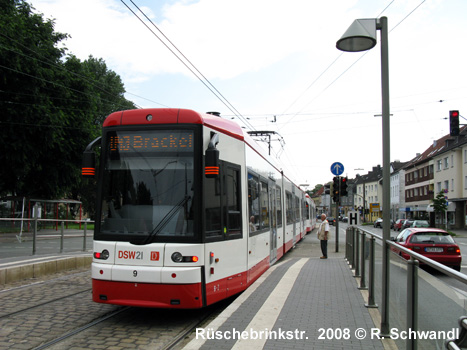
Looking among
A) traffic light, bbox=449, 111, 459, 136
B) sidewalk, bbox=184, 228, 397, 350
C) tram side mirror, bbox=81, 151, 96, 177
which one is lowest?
sidewalk, bbox=184, 228, 397, 350

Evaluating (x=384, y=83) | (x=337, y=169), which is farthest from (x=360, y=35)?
(x=337, y=169)

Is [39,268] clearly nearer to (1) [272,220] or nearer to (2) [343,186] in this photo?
(1) [272,220]

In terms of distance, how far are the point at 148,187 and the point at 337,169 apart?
13.4 meters

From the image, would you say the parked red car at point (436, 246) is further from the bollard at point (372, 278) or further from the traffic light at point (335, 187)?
the bollard at point (372, 278)

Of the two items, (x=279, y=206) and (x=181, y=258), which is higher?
(x=279, y=206)

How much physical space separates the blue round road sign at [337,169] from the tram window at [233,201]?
1161 centimetres

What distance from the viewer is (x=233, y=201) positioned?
7.55 meters

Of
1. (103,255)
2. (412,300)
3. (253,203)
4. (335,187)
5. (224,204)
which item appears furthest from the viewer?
(335,187)

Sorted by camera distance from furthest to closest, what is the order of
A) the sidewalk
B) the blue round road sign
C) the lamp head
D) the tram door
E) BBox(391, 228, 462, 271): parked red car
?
the blue round road sign
BBox(391, 228, 462, 271): parked red car
the tram door
the lamp head
the sidewalk

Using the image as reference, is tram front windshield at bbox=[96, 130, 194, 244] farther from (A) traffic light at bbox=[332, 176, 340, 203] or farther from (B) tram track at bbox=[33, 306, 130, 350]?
(A) traffic light at bbox=[332, 176, 340, 203]

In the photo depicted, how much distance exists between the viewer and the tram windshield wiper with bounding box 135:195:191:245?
6297 mm

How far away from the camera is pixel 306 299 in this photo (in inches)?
288

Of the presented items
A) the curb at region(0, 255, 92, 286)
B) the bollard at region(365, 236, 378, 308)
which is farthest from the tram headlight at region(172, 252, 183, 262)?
the curb at region(0, 255, 92, 286)

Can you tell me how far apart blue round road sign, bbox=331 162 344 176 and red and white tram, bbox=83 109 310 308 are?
12.2 metres
